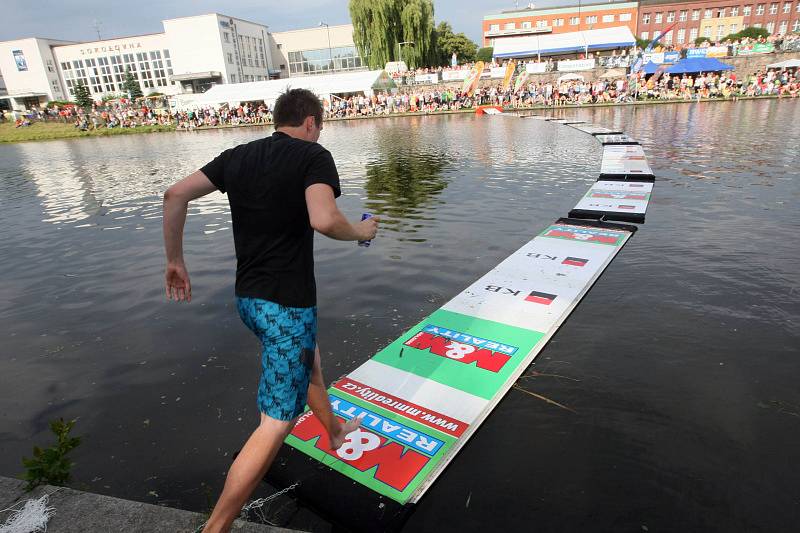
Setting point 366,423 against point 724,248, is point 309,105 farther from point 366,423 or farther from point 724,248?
point 724,248

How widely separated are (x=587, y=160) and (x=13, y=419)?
13.2 metres

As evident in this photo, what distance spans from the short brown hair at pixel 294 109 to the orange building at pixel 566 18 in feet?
283

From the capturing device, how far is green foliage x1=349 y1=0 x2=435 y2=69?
48594 mm

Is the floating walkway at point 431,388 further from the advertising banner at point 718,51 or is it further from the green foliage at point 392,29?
the green foliage at point 392,29

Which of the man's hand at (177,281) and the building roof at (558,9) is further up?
the building roof at (558,9)

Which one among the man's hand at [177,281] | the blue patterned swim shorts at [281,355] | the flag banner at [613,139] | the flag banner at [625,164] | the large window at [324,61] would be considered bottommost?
the flag banner at [625,164]

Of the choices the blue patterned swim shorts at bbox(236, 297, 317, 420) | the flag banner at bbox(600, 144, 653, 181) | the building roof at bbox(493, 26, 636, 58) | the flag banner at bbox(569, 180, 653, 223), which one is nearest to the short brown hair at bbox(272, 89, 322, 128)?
the blue patterned swim shorts at bbox(236, 297, 317, 420)

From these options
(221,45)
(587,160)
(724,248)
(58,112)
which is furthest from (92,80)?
(724,248)

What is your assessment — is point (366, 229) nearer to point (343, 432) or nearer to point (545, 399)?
point (343, 432)

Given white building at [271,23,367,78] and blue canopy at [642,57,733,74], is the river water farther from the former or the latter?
white building at [271,23,367,78]

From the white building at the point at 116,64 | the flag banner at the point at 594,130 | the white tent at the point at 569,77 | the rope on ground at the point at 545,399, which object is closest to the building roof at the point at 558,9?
the white tent at the point at 569,77

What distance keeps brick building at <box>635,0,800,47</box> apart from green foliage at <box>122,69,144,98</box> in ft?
265

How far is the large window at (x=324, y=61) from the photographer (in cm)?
7719

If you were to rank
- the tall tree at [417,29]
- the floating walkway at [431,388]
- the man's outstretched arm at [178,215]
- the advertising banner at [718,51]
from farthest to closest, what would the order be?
the tall tree at [417,29] < the advertising banner at [718,51] < the floating walkway at [431,388] < the man's outstretched arm at [178,215]
